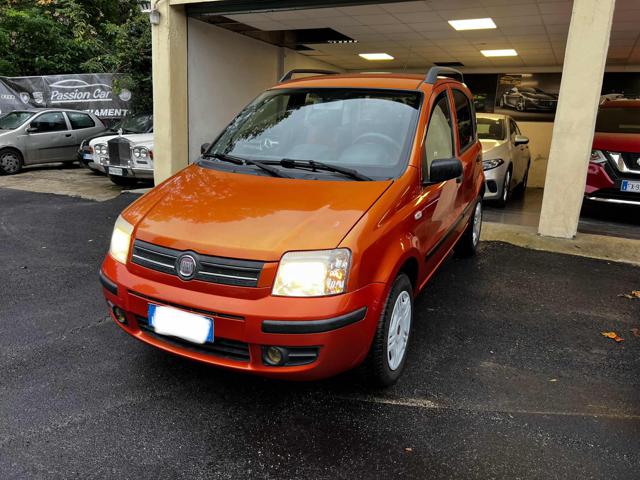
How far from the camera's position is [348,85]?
3879mm

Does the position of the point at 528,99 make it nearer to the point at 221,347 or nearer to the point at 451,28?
the point at 451,28

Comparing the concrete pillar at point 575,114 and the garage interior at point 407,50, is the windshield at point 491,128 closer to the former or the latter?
the garage interior at point 407,50

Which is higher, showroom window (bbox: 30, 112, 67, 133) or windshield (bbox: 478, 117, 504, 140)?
windshield (bbox: 478, 117, 504, 140)

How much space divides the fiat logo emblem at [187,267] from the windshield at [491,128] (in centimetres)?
726

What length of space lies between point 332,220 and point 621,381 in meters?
2.13

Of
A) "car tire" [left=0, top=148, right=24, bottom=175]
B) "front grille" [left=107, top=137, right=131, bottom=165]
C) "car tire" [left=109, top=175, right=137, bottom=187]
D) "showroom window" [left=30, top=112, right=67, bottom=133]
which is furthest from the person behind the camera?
"showroom window" [left=30, top=112, right=67, bottom=133]

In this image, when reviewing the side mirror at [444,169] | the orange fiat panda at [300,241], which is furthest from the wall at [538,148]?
the side mirror at [444,169]

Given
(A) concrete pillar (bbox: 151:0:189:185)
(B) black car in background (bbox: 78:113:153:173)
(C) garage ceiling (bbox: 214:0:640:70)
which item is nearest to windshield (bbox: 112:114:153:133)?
(B) black car in background (bbox: 78:113:153:173)

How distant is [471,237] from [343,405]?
3.22 m

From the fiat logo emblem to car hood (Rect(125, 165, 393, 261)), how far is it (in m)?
0.06

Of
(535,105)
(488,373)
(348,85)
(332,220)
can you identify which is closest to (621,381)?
(488,373)

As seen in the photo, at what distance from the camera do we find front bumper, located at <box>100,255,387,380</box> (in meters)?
2.42

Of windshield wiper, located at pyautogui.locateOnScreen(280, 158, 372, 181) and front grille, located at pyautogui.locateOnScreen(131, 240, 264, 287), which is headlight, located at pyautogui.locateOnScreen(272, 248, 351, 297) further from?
windshield wiper, located at pyautogui.locateOnScreen(280, 158, 372, 181)

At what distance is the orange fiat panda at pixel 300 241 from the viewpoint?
246 cm
